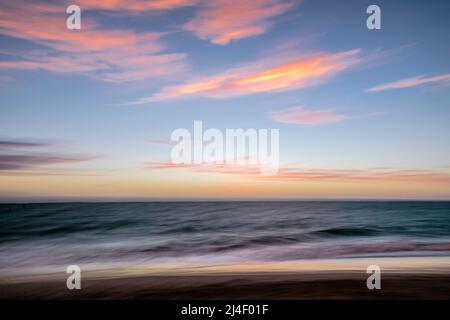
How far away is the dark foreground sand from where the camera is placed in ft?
16.1

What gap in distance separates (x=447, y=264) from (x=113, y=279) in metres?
6.62

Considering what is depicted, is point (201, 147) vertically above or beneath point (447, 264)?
above

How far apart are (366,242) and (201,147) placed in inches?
318

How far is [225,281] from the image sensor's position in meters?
5.65

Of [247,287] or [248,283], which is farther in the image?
[248,283]

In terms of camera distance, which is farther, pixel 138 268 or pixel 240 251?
pixel 240 251

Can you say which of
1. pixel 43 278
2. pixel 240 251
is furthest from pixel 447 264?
pixel 43 278

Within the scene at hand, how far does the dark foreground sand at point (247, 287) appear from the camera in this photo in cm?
489

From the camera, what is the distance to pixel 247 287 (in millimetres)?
5258

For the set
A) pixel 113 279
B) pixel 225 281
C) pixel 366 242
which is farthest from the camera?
pixel 366 242

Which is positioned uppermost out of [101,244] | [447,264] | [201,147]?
[201,147]
